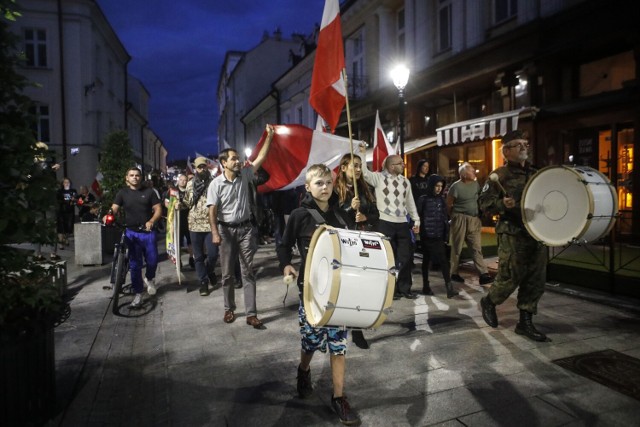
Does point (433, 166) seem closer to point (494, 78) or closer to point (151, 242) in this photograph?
point (494, 78)

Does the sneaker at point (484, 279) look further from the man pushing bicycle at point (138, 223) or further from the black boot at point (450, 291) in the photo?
the man pushing bicycle at point (138, 223)

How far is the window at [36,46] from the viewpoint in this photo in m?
23.6

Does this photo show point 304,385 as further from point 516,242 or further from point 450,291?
point 450,291

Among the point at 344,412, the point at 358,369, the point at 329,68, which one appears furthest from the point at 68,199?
the point at 344,412

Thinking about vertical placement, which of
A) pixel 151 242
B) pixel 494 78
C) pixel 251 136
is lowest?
pixel 151 242

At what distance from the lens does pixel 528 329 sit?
15.1 feet

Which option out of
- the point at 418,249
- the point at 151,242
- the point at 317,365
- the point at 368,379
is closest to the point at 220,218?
the point at 151,242

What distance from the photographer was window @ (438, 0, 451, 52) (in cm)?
1531

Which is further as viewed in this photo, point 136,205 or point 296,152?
point 296,152

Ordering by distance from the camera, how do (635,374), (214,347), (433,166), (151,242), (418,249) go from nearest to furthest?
1. (635,374)
2. (214,347)
3. (151,242)
4. (418,249)
5. (433,166)

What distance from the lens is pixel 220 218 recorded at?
18.1 feet

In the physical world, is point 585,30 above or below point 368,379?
above

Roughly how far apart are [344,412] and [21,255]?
2394 millimetres

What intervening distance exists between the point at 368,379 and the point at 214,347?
169 cm
